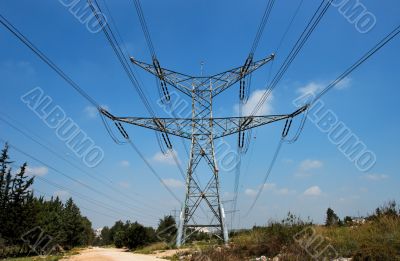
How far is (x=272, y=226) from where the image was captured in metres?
14.8

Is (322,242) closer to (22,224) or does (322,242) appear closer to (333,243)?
(333,243)

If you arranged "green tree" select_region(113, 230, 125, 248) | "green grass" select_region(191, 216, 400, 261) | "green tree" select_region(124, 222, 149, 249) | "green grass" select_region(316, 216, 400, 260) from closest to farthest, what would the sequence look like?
"green grass" select_region(316, 216, 400, 260), "green grass" select_region(191, 216, 400, 261), "green tree" select_region(124, 222, 149, 249), "green tree" select_region(113, 230, 125, 248)

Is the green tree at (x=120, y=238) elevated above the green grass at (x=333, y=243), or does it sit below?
above

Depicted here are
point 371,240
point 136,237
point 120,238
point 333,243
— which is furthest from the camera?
point 120,238

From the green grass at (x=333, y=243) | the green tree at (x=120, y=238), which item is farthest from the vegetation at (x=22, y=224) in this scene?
the green grass at (x=333, y=243)

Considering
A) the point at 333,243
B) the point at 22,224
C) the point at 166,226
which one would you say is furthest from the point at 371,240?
the point at 22,224

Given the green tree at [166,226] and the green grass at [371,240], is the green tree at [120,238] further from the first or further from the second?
the green grass at [371,240]

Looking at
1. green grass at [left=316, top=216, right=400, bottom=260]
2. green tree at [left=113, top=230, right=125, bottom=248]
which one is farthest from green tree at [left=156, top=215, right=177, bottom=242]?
green grass at [left=316, top=216, right=400, bottom=260]

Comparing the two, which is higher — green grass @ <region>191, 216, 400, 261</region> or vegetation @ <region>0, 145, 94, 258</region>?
vegetation @ <region>0, 145, 94, 258</region>

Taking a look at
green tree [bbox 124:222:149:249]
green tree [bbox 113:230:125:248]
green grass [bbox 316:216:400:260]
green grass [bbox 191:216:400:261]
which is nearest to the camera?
green grass [bbox 316:216:400:260]

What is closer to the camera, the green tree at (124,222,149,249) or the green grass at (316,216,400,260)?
the green grass at (316,216,400,260)

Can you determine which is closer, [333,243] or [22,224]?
[333,243]

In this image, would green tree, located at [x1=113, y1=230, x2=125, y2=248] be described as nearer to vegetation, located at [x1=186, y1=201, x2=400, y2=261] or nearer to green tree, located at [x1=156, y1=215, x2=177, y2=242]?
green tree, located at [x1=156, y1=215, x2=177, y2=242]

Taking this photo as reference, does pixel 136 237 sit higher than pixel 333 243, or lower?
higher
